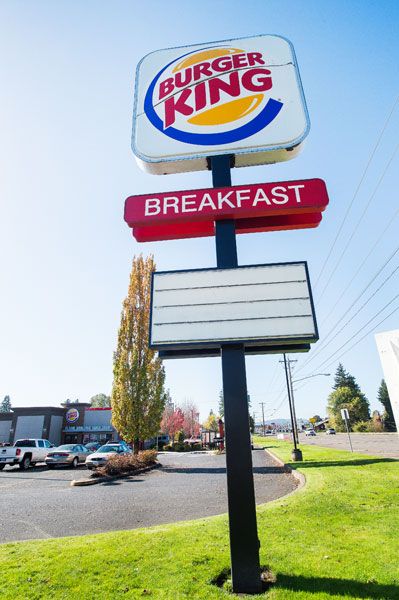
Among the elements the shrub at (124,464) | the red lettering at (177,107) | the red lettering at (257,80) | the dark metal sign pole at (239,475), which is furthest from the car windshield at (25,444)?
the red lettering at (257,80)

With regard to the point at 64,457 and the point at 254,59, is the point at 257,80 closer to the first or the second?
the point at 254,59

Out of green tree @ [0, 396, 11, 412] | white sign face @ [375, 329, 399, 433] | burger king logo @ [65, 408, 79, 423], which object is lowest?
white sign face @ [375, 329, 399, 433]

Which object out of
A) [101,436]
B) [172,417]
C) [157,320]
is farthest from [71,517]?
[172,417]

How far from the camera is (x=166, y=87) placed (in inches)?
267

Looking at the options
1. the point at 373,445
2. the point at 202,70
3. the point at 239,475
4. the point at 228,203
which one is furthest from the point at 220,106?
the point at 373,445

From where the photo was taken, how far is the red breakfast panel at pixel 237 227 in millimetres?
5445

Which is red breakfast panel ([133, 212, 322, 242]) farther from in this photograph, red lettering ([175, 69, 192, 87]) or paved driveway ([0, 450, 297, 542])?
paved driveway ([0, 450, 297, 542])

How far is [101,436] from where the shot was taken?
42.5 meters

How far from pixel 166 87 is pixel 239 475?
7.00 metres

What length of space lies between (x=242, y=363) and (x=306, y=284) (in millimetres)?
1481

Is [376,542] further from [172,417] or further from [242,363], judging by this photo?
[172,417]

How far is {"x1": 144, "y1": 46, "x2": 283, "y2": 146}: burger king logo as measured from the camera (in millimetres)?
6094

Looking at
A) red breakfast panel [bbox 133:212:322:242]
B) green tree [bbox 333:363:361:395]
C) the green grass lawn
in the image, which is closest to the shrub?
the green grass lawn

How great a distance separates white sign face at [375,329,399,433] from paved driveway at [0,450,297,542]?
210 inches
